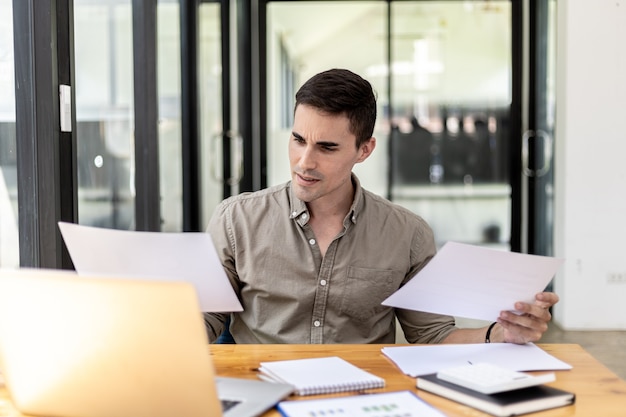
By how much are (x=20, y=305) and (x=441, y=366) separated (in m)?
0.74

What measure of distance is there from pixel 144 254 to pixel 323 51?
5093 millimetres

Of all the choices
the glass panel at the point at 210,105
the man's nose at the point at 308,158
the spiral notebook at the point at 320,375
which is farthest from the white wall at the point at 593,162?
the spiral notebook at the point at 320,375

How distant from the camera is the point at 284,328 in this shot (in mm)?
1778

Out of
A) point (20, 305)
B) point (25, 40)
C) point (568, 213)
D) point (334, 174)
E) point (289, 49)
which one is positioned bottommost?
point (568, 213)

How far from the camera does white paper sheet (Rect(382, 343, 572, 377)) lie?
4.60 ft

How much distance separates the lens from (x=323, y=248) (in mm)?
1831

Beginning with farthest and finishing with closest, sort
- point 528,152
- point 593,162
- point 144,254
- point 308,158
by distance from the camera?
1. point 528,152
2. point 593,162
3. point 308,158
4. point 144,254

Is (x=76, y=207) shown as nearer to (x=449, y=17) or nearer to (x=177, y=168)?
(x=177, y=168)

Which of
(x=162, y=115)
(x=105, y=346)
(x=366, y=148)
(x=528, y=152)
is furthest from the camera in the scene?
(x=528, y=152)

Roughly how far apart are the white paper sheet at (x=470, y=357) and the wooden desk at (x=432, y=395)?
0.02 m

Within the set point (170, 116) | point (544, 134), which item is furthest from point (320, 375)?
point (544, 134)

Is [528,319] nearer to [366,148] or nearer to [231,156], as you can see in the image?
[366,148]

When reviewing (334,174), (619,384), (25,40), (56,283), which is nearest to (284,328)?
(334,174)

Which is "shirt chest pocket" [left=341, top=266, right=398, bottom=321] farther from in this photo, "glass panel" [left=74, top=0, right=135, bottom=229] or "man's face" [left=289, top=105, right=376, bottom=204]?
"glass panel" [left=74, top=0, right=135, bottom=229]
